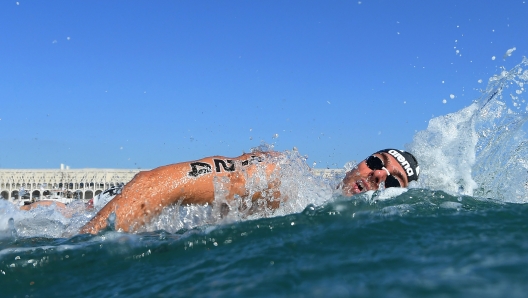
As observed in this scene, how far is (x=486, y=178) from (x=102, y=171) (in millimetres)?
90804

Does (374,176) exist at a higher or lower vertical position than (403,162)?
lower

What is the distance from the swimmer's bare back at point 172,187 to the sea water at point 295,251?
10 centimetres

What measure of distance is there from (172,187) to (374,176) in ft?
7.42

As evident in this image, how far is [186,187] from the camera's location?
4.48m

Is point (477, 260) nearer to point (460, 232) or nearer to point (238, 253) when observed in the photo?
point (460, 232)

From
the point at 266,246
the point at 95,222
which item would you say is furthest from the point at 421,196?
the point at 95,222

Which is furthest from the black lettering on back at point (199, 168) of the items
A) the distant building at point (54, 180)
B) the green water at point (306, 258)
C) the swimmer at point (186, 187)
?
the distant building at point (54, 180)

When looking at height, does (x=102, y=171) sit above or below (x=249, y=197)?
above

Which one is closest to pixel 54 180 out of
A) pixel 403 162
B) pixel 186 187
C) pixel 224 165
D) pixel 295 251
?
pixel 403 162

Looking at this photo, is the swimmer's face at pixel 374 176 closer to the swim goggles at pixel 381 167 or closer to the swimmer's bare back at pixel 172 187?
the swim goggles at pixel 381 167

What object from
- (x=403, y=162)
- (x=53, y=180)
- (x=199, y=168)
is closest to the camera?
(x=199, y=168)

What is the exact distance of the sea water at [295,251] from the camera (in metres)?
2.37

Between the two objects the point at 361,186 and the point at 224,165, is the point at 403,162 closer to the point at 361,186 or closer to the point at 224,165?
the point at 361,186

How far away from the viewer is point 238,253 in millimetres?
3146
